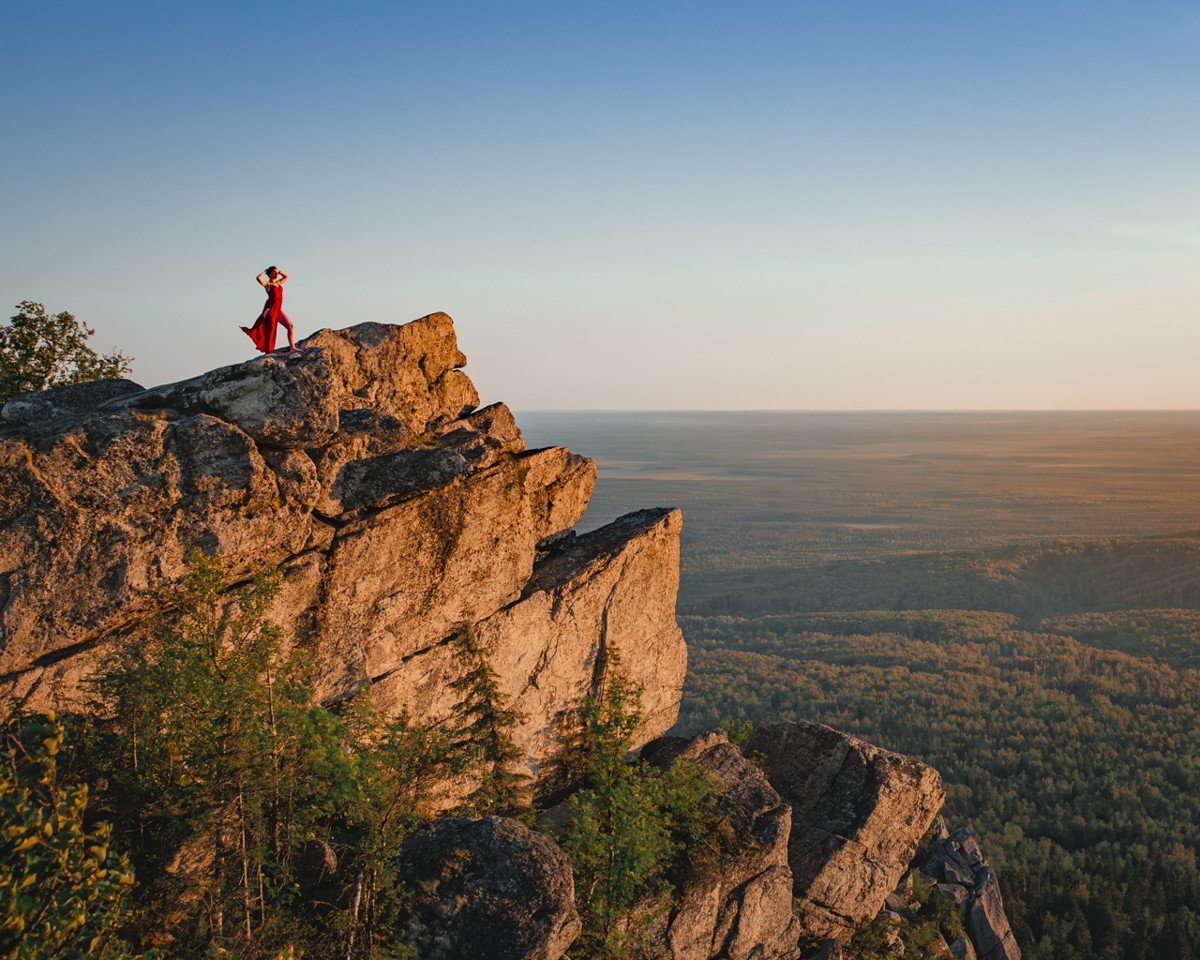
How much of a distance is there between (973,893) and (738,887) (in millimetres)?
15874

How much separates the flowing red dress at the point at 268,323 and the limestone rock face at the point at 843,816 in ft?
63.0

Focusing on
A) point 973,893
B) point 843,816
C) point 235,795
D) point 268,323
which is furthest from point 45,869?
point 973,893

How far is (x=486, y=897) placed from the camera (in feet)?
45.2

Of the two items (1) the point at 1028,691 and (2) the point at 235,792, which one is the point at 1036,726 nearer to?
(1) the point at 1028,691

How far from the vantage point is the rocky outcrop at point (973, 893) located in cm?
3016

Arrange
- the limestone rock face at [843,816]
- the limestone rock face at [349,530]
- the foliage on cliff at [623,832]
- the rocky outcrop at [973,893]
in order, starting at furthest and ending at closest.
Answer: the rocky outcrop at [973,893], the limestone rock face at [843,816], the foliage on cliff at [623,832], the limestone rock face at [349,530]

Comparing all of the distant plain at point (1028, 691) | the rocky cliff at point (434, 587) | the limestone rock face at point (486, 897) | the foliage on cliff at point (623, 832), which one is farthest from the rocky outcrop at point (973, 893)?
the limestone rock face at point (486, 897)

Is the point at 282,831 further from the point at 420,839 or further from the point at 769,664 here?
the point at 769,664

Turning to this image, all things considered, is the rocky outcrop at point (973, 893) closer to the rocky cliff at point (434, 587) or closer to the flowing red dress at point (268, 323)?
the rocky cliff at point (434, 587)

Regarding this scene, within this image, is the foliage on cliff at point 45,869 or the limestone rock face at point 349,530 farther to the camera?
the limestone rock face at point 349,530

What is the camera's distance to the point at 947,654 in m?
98.9

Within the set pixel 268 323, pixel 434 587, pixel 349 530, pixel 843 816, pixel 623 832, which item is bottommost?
pixel 843 816

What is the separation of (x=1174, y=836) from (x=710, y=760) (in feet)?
140

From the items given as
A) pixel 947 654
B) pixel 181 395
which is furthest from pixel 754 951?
pixel 947 654
